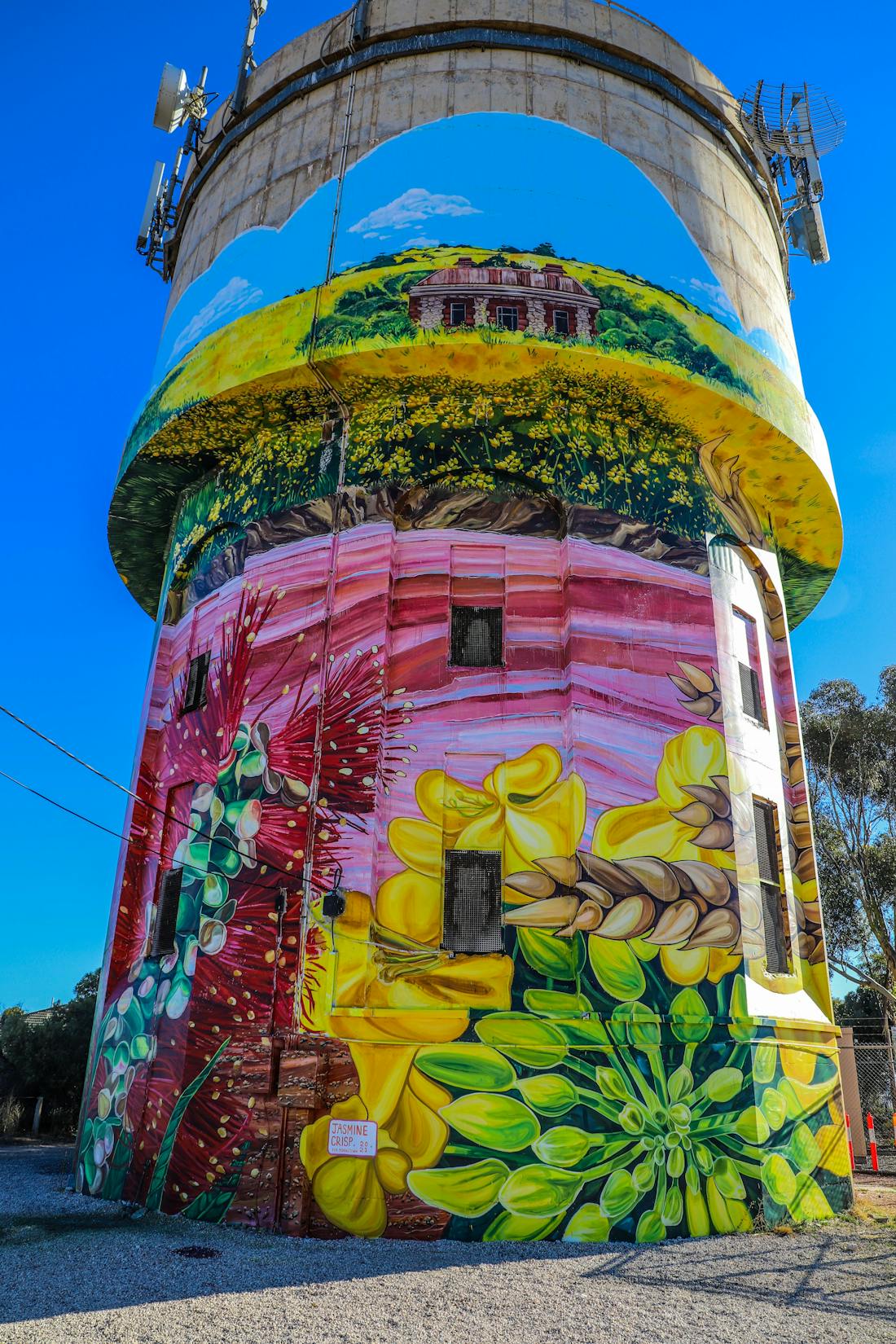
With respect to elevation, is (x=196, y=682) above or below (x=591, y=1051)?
above

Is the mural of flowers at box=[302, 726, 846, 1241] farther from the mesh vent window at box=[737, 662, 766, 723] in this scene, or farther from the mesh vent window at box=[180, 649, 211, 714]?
the mesh vent window at box=[180, 649, 211, 714]

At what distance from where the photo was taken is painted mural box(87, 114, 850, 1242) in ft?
41.6

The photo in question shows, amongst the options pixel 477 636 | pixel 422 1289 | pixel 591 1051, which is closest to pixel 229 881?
pixel 477 636

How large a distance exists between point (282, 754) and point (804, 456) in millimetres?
9483

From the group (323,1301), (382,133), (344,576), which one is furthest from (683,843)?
(382,133)

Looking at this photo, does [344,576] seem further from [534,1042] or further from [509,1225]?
[509,1225]

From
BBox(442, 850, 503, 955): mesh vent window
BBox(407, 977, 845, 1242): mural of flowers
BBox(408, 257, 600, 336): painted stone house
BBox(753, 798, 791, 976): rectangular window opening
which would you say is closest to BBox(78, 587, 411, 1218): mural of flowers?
BBox(442, 850, 503, 955): mesh vent window

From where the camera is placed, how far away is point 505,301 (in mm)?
15211

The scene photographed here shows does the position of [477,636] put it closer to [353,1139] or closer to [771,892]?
[771,892]

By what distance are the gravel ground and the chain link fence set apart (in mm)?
8213

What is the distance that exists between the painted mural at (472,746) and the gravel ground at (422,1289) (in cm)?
83

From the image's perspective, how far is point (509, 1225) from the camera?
12.1 m

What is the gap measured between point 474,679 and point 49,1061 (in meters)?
17.8

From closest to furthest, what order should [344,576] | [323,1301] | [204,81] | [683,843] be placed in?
1. [323,1301]
2. [683,843]
3. [344,576]
4. [204,81]
